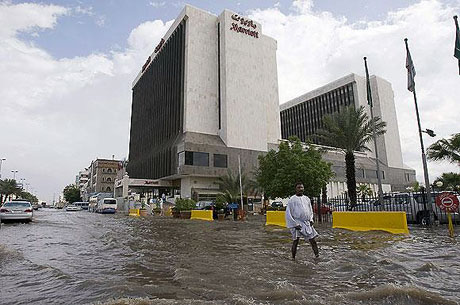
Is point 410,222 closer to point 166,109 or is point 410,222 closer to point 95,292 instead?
point 95,292

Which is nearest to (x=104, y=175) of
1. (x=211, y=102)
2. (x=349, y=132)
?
(x=211, y=102)

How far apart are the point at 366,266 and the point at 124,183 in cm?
5236

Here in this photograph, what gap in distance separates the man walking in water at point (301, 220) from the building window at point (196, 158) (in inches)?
1562

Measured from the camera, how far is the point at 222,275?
5094 mm

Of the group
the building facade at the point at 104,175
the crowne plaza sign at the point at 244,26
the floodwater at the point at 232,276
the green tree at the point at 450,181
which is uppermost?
the crowne plaza sign at the point at 244,26

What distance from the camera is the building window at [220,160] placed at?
48812 millimetres

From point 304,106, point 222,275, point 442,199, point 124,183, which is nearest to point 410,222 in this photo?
point 442,199

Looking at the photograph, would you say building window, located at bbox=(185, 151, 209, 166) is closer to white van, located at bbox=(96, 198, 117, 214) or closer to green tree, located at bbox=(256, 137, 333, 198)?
white van, located at bbox=(96, 198, 117, 214)

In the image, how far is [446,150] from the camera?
67.3 feet

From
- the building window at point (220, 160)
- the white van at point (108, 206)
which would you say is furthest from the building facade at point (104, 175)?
the building window at point (220, 160)

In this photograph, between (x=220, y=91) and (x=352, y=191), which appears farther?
(x=220, y=91)

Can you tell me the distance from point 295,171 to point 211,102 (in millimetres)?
30662

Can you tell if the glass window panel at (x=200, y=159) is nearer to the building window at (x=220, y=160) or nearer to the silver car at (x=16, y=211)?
the building window at (x=220, y=160)

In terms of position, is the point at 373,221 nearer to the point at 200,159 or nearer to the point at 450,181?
the point at 450,181
